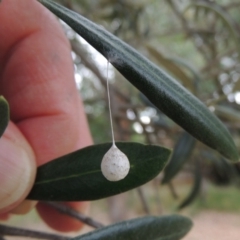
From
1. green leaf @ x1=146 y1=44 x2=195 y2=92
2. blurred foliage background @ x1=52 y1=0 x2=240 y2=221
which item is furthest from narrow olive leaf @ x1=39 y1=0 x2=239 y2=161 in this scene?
green leaf @ x1=146 y1=44 x2=195 y2=92

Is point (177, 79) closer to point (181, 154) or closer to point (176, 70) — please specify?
point (176, 70)

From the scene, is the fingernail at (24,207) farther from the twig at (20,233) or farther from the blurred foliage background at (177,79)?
the blurred foliage background at (177,79)

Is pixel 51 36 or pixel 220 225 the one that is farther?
pixel 220 225

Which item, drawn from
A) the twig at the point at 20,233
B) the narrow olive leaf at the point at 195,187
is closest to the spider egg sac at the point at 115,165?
the twig at the point at 20,233

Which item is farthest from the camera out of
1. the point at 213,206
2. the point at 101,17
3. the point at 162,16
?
the point at 213,206

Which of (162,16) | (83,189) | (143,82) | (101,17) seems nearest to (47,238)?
(83,189)

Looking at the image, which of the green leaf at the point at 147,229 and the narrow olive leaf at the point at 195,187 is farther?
the narrow olive leaf at the point at 195,187

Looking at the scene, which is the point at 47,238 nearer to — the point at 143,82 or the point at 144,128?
the point at 143,82
